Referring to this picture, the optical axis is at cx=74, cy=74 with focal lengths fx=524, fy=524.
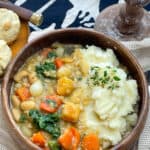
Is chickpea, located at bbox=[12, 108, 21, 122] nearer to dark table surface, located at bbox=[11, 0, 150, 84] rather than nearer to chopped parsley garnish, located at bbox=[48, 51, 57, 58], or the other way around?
chopped parsley garnish, located at bbox=[48, 51, 57, 58]

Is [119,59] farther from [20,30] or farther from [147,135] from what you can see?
[20,30]

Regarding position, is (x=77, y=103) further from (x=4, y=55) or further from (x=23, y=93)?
(x=4, y=55)

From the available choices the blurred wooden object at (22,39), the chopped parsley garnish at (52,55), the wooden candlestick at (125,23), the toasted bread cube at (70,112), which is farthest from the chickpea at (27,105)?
the wooden candlestick at (125,23)

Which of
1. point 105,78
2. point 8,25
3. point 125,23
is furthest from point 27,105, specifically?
point 125,23

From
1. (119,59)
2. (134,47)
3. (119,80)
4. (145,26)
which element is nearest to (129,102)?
(119,80)

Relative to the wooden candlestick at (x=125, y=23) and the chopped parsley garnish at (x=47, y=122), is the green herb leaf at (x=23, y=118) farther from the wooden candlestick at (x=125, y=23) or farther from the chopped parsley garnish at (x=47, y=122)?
the wooden candlestick at (x=125, y=23)

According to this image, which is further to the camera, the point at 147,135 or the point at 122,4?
the point at 122,4
